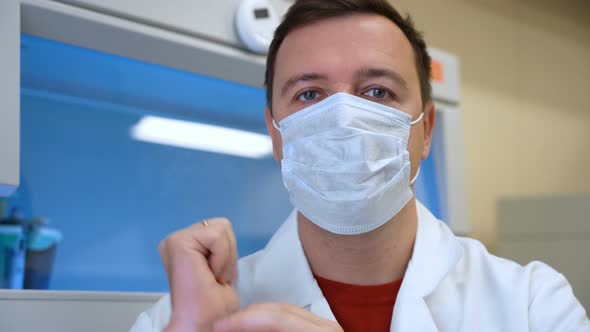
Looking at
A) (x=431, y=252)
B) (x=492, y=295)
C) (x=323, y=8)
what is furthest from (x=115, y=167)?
(x=492, y=295)

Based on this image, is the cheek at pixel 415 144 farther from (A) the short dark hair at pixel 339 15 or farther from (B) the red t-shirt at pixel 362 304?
(B) the red t-shirt at pixel 362 304

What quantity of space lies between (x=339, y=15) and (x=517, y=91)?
1933mm

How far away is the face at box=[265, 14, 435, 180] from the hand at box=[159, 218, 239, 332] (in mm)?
285

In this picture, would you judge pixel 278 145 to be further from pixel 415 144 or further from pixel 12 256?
pixel 12 256

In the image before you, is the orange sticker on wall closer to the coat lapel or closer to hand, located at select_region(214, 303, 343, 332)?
the coat lapel

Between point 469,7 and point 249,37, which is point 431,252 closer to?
point 249,37

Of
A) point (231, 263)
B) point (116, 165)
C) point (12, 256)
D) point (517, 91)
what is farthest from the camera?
point (517, 91)

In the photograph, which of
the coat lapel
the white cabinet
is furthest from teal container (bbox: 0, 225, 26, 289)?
the coat lapel

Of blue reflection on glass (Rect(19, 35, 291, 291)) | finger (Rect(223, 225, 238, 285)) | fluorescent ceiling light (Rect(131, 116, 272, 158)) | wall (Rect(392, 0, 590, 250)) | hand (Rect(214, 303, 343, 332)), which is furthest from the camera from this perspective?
wall (Rect(392, 0, 590, 250))

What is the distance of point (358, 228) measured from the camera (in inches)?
43.7

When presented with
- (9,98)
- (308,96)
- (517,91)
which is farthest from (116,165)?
(517,91)

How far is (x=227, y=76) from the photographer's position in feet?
4.95

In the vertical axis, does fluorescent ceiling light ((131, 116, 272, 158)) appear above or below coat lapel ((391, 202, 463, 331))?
below

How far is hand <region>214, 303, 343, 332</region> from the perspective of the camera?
910 mm
